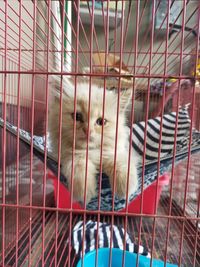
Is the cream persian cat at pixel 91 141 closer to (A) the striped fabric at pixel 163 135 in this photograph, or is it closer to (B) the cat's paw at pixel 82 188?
(B) the cat's paw at pixel 82 188

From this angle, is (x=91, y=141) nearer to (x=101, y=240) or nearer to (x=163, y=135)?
(x=101, y=240)

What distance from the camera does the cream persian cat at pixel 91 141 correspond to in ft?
2.99

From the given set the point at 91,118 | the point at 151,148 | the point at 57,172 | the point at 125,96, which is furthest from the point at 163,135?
the point at 57,172

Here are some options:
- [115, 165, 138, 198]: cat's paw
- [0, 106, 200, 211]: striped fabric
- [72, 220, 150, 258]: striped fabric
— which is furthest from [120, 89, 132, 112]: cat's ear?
A: [72, 220, 150, 258]: striped fabric

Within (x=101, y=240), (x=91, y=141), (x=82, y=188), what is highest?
(x=91, y=141)

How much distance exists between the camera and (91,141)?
1.07 m

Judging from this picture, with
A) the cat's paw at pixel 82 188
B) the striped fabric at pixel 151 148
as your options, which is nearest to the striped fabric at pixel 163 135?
the striped fabric at pixel 151 148

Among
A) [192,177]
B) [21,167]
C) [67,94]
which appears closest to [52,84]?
[67,94]

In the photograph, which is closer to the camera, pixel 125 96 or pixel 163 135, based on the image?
pixel 125 96

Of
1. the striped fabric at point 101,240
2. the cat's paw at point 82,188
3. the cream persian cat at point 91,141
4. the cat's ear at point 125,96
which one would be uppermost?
the cat's ear at point 125,96

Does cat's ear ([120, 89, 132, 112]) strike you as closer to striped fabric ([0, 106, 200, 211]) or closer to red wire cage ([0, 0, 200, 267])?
red wire cage ([0, 0, 200, 267])

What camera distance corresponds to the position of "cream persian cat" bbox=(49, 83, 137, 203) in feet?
2.99

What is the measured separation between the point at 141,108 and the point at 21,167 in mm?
1372

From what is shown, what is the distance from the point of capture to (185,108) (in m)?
1.59
